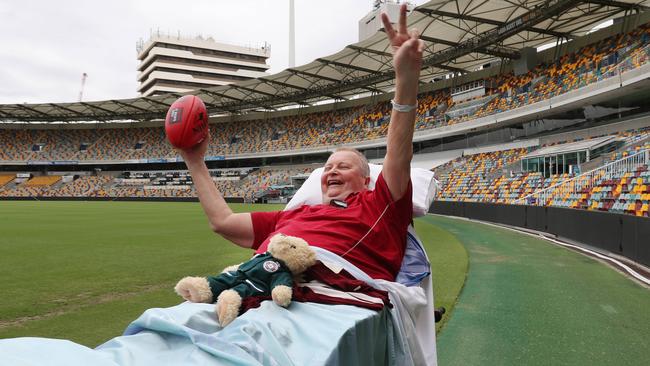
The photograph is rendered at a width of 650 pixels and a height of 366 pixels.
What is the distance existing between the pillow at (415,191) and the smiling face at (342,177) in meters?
0.33

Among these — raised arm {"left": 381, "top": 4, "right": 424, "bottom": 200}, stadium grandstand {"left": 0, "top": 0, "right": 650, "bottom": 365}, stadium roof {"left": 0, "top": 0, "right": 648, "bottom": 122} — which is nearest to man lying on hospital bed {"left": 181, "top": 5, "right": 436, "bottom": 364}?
raised arm {"left": 381, "top": 4, "right": 424, "bottom": 200}

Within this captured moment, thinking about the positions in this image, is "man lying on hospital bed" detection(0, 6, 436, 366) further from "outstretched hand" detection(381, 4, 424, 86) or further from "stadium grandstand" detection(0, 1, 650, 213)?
"stadium grandstand" detection(0, 1, 650, 213)

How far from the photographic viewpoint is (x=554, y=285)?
6.02 m

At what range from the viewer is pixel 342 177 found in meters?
2.66

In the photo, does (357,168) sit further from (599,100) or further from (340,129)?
(340,129)

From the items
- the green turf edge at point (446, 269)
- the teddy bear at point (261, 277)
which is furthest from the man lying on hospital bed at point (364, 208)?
the green turf edge at point (446, 269)

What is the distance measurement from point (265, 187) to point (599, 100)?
3213 cm

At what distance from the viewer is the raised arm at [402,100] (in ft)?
6.30

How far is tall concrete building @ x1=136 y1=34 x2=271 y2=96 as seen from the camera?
91.4 m

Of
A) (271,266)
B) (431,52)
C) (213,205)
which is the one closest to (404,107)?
(271,266)

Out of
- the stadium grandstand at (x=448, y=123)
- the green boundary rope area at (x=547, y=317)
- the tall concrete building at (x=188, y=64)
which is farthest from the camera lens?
the tall concrete building at (x=188, y=64)

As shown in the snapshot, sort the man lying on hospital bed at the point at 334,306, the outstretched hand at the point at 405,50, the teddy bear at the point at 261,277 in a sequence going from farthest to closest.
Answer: the outstretched hand at the point at 405,50, the teddy bear at the point at 261,277, the man lying on hospital bed at the point at 334,306

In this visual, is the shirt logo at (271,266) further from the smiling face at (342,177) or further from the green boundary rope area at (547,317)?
the green boundary rope area at (547,317)

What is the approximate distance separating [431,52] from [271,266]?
1210 inches
